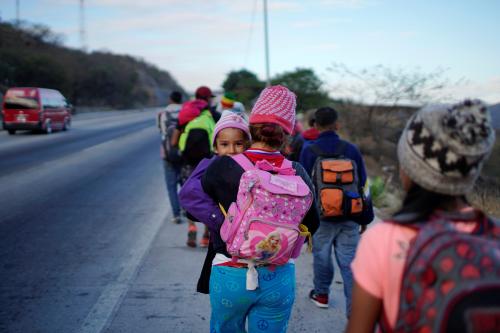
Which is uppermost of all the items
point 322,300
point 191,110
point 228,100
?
point 228,100

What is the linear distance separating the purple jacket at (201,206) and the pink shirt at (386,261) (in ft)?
3.50

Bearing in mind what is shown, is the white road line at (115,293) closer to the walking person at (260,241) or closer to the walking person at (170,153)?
the walking person at (170,153)

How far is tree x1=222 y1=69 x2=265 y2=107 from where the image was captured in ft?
116

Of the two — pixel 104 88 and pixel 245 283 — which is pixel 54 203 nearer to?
pixel 245 283

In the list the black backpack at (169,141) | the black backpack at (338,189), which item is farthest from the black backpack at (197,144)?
the black backpack at (338,189)

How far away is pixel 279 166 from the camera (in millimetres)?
2365

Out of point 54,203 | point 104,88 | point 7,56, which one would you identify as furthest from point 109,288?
point 104,88

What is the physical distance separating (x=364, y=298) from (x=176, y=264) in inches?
156

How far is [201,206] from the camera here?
2439 mm

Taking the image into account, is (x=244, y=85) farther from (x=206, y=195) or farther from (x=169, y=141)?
(x=206, y=195)

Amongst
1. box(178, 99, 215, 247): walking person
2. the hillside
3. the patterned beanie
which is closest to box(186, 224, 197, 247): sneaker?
box(178, 99, 215, 247): walking person

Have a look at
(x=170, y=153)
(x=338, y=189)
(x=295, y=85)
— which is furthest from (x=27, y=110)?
(x=338, y=189)

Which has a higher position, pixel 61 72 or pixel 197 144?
pixel 61 72

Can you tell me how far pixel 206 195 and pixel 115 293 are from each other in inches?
96.0
